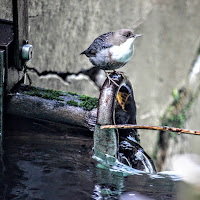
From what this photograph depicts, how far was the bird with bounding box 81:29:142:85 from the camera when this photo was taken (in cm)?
204

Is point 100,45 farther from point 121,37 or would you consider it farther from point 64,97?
point 64,97

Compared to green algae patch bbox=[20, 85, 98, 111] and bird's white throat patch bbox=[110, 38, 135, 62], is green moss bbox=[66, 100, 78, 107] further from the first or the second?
bird's white throat patch bbox=[110, 38, 135, 62]

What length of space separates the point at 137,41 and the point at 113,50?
172 centimetres

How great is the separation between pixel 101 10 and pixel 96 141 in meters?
1.76

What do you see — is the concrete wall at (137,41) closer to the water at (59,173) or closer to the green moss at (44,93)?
the green moss at (44,93)

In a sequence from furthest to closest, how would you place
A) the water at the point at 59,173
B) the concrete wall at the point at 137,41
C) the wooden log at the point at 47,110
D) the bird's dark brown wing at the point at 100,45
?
the concrete wall at the point at 137,41, the bird's dark brown wing at the point at 100,45, the wooden log at the point at 47,110, the water at the point at 59,173

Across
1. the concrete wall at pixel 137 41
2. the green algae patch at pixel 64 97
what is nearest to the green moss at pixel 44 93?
the green algae patch at pixel 64 97

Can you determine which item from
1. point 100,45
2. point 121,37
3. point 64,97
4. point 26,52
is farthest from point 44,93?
point 121,37

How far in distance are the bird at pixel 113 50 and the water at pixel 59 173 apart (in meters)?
0.44

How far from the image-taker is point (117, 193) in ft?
5.37

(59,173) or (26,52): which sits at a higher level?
(26,52)

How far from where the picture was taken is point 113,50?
6.68 feet

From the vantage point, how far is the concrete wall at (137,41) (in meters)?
2.93

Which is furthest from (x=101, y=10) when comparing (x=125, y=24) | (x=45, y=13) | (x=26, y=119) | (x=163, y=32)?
(x=26, y=119)
